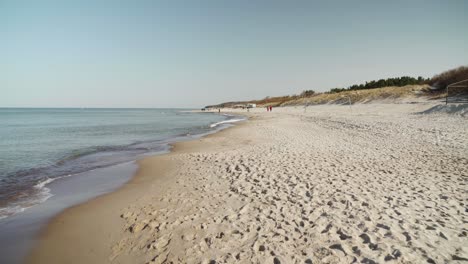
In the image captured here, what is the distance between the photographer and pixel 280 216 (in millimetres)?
4875

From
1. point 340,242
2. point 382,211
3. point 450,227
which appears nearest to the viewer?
point 340,242

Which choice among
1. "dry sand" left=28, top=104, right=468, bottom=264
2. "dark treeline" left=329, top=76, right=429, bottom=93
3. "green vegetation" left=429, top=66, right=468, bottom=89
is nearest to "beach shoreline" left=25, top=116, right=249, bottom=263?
"dry sand" left=28, top=104, right=468, bottom=264

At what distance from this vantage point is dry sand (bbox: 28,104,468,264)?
12.5ft

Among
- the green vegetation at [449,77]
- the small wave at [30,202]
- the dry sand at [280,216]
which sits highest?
the green vegetation at [449,77]

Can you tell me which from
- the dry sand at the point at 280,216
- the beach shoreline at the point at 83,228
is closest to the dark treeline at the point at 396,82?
the dry sand at the point at 280,216

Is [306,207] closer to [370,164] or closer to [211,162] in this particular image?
[370,164]

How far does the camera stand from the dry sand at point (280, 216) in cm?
380

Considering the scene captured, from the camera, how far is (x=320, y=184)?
6520 millimetres

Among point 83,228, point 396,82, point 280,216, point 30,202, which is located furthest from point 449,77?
point 30,202

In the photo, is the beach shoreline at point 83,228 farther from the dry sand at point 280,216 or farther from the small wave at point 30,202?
the small wave at point 30,202

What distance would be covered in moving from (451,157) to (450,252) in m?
7.23

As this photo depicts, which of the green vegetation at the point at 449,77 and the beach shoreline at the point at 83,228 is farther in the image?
the green vegetation at the point at 449,77

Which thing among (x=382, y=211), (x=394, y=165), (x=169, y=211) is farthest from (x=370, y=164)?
(x=169, y=211)

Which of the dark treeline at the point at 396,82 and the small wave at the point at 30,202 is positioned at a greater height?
the dark treeline at the point at 396,82
